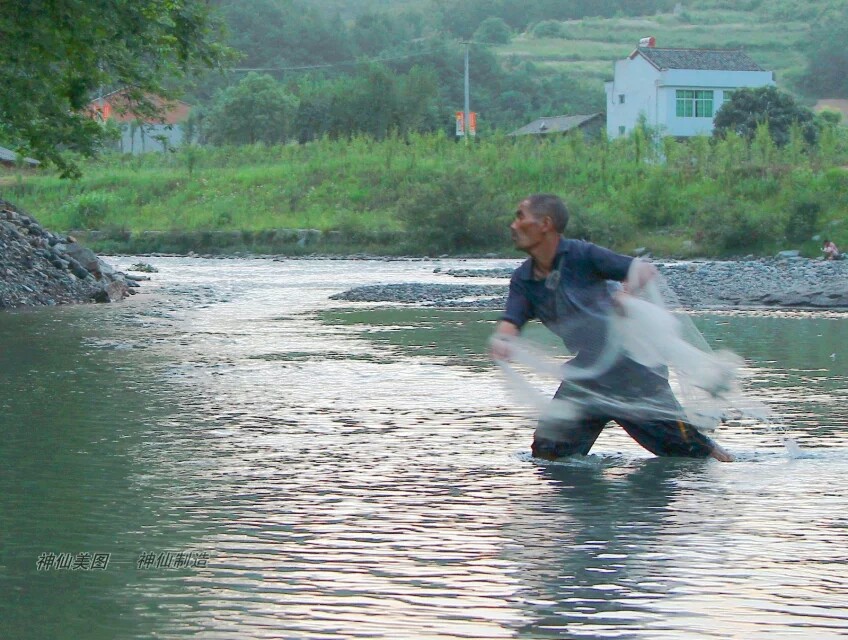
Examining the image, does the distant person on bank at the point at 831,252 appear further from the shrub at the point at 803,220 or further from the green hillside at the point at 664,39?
the green hillside at the point at 664,39

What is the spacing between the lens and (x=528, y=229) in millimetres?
7777

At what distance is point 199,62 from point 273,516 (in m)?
15.7

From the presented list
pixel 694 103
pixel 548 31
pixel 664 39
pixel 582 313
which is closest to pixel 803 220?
pixel 582 313

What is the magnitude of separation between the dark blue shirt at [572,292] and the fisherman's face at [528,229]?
14 cm

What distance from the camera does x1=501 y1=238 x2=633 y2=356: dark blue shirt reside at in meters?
7.81

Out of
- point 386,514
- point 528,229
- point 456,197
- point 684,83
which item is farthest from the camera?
point 684,83

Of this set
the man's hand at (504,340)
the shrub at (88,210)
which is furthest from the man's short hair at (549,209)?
the shrub at (88,210)

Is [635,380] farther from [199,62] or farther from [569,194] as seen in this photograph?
[569,194]

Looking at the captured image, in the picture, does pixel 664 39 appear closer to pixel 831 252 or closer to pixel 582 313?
pixel 831 252

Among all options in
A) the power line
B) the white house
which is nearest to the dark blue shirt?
the white house

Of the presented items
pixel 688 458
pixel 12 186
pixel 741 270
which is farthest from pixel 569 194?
pixel 688 458

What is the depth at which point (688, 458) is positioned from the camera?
897 cm

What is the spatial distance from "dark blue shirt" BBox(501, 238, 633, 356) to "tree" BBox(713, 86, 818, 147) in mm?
62969

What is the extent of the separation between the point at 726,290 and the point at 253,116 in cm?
6465
